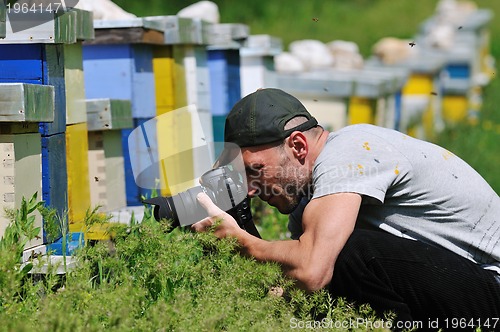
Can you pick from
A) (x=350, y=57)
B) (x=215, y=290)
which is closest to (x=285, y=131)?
(x=215, y=290)

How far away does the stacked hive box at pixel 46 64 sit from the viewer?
294 centimetres

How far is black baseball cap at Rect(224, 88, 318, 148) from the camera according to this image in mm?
2924

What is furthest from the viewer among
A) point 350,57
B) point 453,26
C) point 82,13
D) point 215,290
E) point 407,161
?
point 453,26

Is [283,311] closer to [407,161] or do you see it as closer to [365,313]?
[365,313]

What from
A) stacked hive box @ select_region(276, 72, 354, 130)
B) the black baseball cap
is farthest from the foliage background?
the black baseball cap

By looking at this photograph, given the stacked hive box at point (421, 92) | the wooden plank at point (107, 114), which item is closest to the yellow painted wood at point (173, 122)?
the wooden plank at point (107, 114)

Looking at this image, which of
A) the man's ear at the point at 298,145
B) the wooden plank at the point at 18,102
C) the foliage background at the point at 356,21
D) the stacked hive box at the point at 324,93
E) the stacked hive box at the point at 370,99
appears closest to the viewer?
the wooden plank at the point at 18,102

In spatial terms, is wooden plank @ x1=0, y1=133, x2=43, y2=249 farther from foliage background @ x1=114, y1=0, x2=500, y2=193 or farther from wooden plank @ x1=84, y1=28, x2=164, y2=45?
foliage background @ x1=114, y1=0, x2=500, y2=193

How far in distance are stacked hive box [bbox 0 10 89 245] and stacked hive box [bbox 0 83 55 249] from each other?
0.16 ft

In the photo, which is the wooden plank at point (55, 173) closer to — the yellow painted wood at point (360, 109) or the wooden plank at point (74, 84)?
the wooden plank at point (74, 84)

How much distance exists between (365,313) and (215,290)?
50 cm

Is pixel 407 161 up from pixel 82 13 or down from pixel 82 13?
down

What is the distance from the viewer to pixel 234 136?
9.79 ft

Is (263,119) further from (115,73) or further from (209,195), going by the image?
(115,73)
